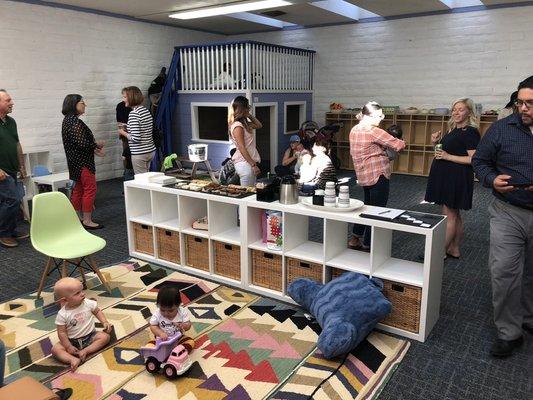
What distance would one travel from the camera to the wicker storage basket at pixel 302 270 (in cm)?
312

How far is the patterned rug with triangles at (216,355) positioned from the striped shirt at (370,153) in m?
1.32

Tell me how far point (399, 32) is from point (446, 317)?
257 inches

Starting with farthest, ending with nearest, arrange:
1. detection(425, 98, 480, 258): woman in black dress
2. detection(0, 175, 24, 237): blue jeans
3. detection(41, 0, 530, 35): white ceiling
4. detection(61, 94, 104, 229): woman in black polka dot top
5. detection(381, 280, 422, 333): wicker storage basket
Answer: detection(41, 0, 530, 35): white ceiling
detection(61, 94, 104, 229): woman in black polka dot top
detection(0, 175, 24, 237): blue jeans
detection(425, 98, 480, 258): woman in black dress
detection(381, 280, 422, 333): wicker storage basket

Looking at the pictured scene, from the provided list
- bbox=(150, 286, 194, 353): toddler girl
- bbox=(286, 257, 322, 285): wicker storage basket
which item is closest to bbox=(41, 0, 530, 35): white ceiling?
bbox=(286, 257, 322, 285): wicker storage basket

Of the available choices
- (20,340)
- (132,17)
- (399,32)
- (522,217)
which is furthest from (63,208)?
(399,32)

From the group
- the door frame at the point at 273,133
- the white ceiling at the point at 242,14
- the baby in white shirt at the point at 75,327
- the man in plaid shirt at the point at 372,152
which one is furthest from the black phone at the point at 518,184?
the door frame at the point at 273,133

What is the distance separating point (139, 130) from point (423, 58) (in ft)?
18.0

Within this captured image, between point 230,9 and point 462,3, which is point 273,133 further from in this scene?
point 462,3

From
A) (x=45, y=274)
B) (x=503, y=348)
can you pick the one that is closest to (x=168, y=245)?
(x=45, y=274)

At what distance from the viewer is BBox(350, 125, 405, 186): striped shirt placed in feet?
11.8

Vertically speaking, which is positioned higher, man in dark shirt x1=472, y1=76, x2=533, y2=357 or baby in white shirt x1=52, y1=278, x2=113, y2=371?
man in dark shirt x1=472, y1=76, x2=533, y2=357

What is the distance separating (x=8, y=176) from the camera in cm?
452

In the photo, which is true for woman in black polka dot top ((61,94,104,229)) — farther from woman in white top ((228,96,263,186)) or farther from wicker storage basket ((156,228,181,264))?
woman in white top ((228,96,263,186))

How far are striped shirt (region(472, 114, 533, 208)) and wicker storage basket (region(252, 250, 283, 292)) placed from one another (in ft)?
4.90
